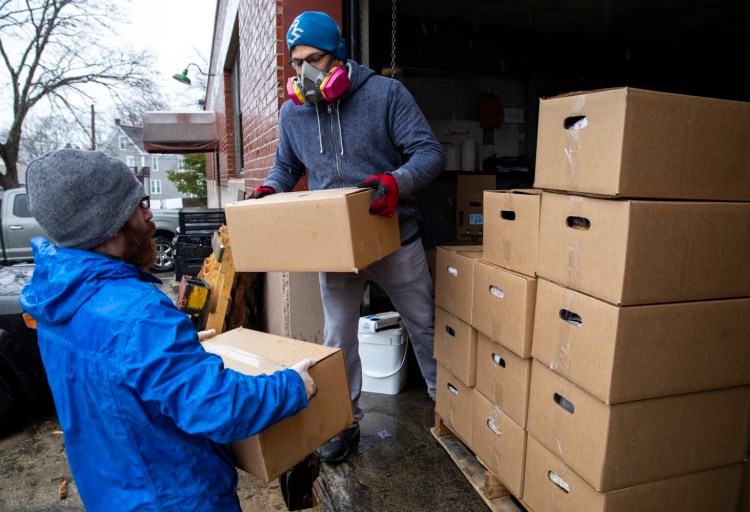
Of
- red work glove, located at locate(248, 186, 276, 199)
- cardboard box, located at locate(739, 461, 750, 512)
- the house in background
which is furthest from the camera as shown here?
the house in background

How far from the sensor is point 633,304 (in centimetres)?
152

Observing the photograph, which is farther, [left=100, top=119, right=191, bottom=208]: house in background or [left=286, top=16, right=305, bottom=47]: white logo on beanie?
[left=100, top=119, right=191, bottom=208]: house in background

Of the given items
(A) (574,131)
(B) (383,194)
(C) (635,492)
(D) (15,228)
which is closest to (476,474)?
(C) (635,492)

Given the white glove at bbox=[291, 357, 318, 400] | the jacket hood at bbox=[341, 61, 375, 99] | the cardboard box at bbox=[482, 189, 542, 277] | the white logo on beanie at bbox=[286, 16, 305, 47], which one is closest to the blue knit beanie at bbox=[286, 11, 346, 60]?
the white logo on beanie at bbox=[286, 16, 305, 47]

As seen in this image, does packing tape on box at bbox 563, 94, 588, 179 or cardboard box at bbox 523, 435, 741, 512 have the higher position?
packing tape on box at bbox 563, 94, 588, 179

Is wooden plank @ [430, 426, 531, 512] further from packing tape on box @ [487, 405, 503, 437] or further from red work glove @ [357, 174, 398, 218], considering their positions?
red work glove @ [357, 174, 398, 218]

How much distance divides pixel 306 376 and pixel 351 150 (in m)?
1.31

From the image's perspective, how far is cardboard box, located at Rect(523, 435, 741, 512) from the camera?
1.65 meters

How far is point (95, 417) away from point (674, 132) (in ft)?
5.78

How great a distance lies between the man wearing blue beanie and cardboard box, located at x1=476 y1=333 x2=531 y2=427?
0.51 meters

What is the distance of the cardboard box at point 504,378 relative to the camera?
2031 mm

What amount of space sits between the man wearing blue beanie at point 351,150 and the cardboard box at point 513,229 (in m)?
0.35

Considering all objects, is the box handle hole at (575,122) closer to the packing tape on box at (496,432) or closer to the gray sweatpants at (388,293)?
the gray sweatpants at (388,293)

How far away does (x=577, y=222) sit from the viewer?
1.76 meters
